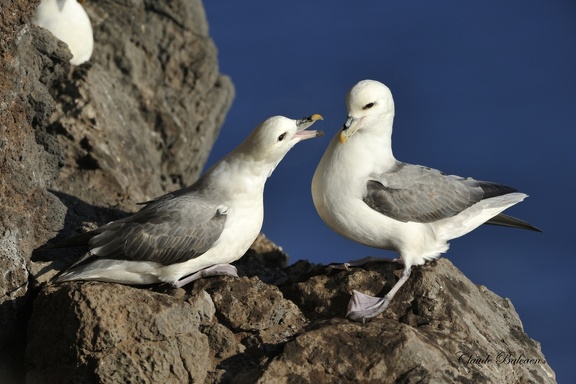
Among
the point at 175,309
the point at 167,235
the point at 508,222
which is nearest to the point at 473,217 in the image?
the point at 508,222

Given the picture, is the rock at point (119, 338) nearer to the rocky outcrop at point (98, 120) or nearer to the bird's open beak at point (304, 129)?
the rocky outcrop at point (98, 120)

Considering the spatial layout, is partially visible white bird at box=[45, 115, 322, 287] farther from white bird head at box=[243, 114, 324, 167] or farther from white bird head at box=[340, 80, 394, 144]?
white bird head at box=[340, 80, 394, 144]

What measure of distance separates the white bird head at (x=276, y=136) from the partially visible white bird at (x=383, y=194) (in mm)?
302

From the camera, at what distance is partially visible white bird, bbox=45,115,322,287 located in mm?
7676

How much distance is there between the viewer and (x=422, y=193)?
8.23m

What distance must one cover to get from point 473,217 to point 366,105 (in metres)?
1.37

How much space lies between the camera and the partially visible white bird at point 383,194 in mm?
7934

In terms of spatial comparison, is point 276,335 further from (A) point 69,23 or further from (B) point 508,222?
(A) point 69,23

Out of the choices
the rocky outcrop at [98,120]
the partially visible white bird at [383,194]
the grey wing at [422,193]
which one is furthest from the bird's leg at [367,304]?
the rocky outcrop at [98,120]

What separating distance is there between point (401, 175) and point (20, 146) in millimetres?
3056

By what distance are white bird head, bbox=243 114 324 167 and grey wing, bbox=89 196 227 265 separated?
1.76ft

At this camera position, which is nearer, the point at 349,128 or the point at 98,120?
the point at 349,128

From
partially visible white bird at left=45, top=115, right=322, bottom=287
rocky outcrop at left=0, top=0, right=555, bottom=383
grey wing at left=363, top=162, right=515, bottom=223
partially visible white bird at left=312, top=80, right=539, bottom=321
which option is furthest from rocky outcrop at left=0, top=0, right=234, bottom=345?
grey wing at left=363, top=162, right=515, bottom=223

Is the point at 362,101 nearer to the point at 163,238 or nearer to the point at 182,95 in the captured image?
the point at 163,238
